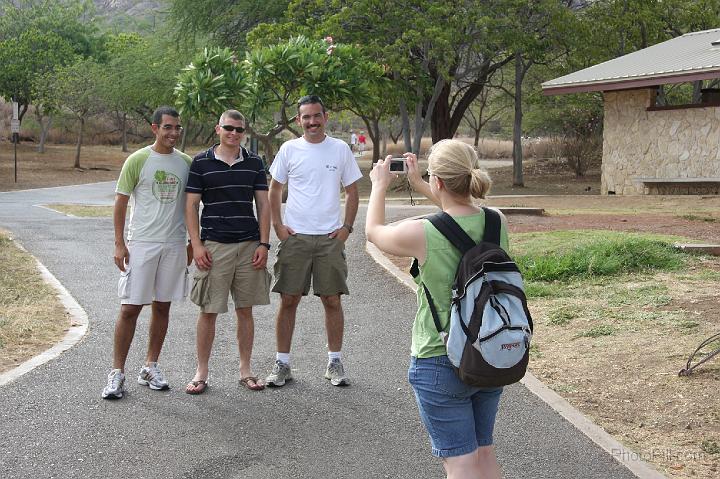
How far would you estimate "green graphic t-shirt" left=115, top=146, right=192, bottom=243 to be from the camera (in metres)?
5.96

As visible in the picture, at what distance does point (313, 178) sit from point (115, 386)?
5.79ft

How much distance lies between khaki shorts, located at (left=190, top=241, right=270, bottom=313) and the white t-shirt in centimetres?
37

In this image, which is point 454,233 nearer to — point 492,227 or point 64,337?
point 492,227

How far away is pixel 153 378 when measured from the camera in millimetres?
6004

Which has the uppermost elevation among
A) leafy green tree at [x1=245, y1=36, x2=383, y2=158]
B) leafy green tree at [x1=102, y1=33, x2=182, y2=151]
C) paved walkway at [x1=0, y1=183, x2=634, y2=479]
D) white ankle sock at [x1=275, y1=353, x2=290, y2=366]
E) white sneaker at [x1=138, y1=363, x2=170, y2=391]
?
leafy green tree at [x1=102, y1=33, x2=182, y2=151]

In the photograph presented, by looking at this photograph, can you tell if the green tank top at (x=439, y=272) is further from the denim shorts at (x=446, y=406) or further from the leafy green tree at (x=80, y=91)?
the leafy green tree at (x=80, y=91)

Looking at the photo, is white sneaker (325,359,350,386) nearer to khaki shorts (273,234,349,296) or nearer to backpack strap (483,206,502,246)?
khaki shorts (273,234,349,296)

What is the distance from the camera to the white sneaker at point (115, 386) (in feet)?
18.9

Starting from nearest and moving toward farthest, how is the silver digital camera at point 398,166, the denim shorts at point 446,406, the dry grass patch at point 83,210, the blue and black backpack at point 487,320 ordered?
the blue and black backpack at point 487,320, the denim shorts at point 446,406, the silver digital camera at point 398,166, the dry grass patch at point 83,210

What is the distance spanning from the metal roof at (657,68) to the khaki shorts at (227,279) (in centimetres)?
1909

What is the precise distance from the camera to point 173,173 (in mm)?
6016

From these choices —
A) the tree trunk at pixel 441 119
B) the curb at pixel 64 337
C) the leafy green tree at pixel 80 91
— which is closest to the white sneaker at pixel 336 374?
the curb at pixel 64 337

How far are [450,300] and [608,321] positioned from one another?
4.83 meters

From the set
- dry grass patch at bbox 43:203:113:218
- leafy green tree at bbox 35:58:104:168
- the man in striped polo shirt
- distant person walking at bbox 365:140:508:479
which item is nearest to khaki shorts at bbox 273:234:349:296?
the man in striped polo shirt
